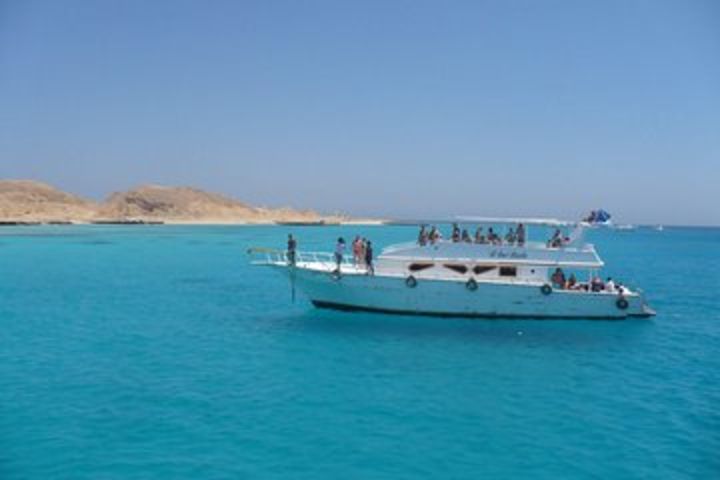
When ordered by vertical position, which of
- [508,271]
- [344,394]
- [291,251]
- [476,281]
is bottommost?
[344,394]

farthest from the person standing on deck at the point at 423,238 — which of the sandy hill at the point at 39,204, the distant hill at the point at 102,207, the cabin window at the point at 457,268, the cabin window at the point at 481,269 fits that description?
the distant hill at the point at 102,207

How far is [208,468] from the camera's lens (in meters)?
12.4

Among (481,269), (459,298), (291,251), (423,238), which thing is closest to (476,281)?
(481,269)

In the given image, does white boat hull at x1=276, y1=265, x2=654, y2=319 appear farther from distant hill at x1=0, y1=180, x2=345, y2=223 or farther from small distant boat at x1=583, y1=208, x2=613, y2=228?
distant hill at x1=0, y1=180, x2=345, y2=223

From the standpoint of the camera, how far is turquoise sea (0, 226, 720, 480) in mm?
12938

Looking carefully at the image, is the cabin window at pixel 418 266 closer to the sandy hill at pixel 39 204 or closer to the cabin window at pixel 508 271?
the cabin window at pixel 508 271

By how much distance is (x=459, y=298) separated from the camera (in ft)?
92.7

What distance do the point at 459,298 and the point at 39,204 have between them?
168835mm

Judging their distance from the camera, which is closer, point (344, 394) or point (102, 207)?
point (344, 394)

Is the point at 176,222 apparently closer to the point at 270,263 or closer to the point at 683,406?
the point at 270,263

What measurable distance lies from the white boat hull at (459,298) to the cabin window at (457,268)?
0.92 metres

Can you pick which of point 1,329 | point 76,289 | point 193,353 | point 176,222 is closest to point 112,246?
point 76,289

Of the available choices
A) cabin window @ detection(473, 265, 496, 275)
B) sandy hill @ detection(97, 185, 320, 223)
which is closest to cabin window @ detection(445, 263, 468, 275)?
cabin window @ detection(473, 265, 496, 275)

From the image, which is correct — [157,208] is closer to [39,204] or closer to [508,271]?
[39,204]
